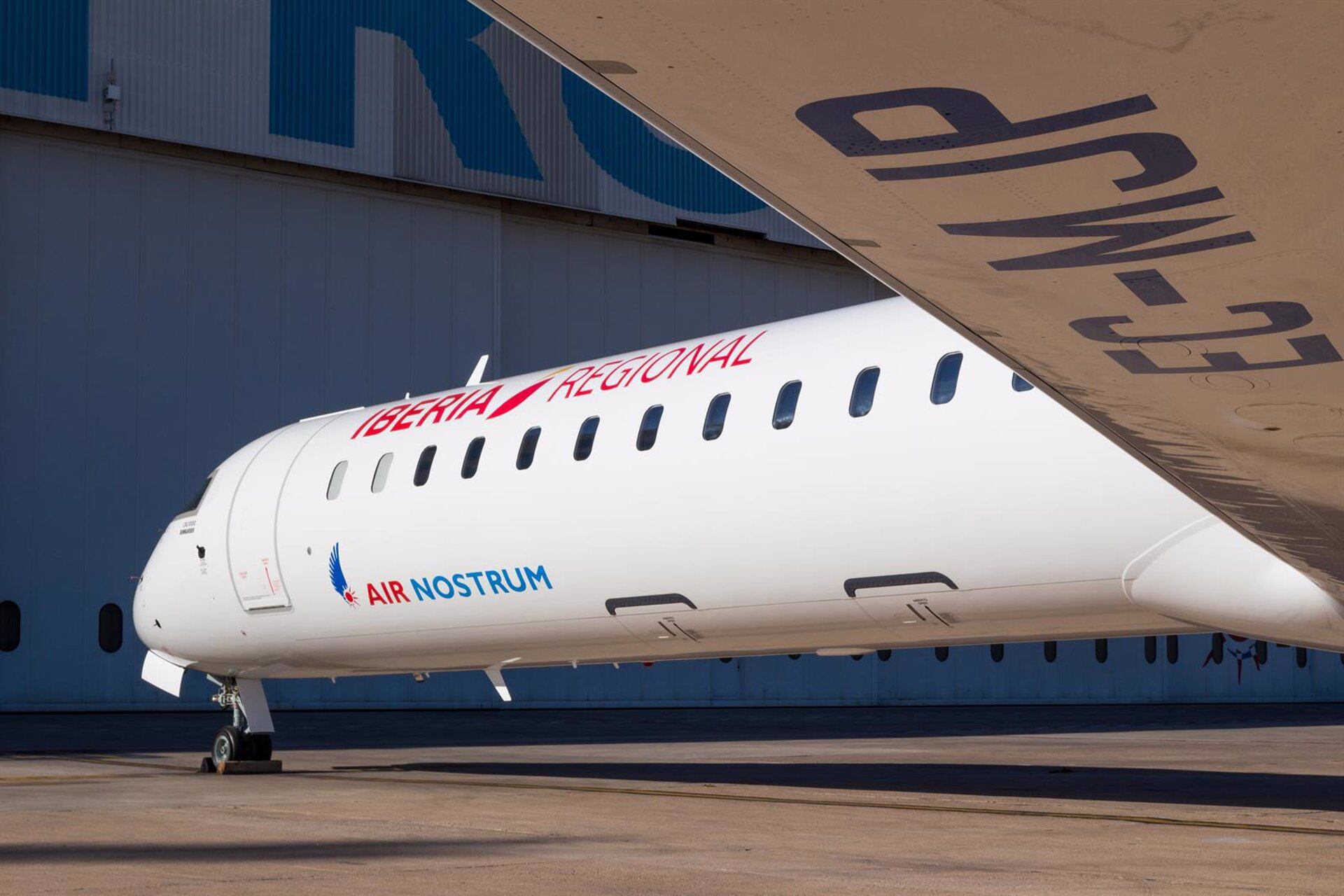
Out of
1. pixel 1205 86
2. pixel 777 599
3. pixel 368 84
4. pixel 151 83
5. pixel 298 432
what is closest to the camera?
pixel 1205 86

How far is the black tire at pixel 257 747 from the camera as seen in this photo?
50.8 ft

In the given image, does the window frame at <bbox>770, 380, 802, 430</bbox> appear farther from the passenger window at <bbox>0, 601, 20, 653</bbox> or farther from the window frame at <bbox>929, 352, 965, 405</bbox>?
the passenger window at <bbox>0, 601, 20, 653</bbox>

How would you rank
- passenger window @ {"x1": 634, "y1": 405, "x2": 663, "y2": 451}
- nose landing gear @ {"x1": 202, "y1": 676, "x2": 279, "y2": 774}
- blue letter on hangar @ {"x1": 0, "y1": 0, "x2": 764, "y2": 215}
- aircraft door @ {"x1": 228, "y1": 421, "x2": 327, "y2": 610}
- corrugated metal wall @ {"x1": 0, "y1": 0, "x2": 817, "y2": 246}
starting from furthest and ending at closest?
corrugated metal wall @ {"x1": 0, "y1": 0, "x2": 817, "y2": 246}, blue letter on hangar @ {"x1": 0, "y1": 0, "x2": 764, "y2": 215}, nose landing gear @ {"x1": 202, "y1": 676, "x2": 279, "y2": 774}, aircraft door @ {"x1": 228, "y1": 421, "x2": 327, "y2": 610}, passenger window @ {"x1": 634, "y1": 405, "x2": 663, "y2": 451}

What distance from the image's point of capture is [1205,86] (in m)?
2.76

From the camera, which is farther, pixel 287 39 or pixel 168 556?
Result: pixel 287 39

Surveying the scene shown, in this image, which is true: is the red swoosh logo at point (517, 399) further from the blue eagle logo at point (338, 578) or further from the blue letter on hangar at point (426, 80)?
the blue letter on hangar at point (426, 80)

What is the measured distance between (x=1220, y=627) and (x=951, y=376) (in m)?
2.08

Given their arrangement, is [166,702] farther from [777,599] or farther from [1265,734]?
[777,599]

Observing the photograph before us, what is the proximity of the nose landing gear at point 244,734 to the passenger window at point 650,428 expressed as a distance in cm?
612

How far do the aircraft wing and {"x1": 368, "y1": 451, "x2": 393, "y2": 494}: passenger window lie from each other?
32.9 ft

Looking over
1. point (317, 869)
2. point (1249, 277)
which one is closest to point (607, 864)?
point (317, 869)

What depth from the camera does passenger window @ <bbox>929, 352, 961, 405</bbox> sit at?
9438 mm

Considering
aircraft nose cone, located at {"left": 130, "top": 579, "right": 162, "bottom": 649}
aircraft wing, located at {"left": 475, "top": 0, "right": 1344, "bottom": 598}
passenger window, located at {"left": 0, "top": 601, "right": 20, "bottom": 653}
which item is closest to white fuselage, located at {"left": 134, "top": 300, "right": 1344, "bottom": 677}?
aircraft nose cone, located at {"left": 130, "top": 579, "right": 162, "bottom": 649}

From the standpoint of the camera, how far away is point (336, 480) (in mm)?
14258
